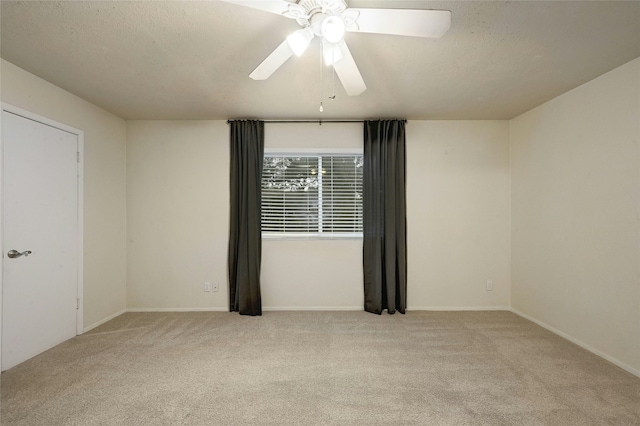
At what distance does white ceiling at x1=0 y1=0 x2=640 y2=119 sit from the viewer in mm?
1728

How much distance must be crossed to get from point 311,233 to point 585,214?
2.81m

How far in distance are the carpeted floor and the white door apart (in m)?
0.25

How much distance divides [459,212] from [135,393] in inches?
148

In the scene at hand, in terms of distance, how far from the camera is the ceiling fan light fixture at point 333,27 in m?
1.46

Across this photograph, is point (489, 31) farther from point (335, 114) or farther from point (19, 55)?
point (19, 55)

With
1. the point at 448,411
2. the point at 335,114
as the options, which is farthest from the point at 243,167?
the point at 448,411

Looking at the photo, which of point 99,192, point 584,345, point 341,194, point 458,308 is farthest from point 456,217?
point 99,192

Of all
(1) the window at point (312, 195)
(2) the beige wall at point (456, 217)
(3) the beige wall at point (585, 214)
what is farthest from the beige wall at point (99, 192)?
(3) the beige wall at point (585, 214)

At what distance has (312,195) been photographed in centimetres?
383

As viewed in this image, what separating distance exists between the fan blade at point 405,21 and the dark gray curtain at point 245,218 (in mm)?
2341

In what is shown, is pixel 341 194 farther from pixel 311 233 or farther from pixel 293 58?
pixel 293 58

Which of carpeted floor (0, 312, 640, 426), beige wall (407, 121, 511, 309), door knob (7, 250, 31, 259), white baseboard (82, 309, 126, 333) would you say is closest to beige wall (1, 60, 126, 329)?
white baseboard (82, 309, 126, 333)

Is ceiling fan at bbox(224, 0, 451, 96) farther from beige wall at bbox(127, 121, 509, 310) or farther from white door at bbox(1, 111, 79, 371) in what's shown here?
white door at bbox(1, 111, 79, 371)

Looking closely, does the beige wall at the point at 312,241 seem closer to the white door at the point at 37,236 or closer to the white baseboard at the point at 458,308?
the white baseboard at the point at 458,308
